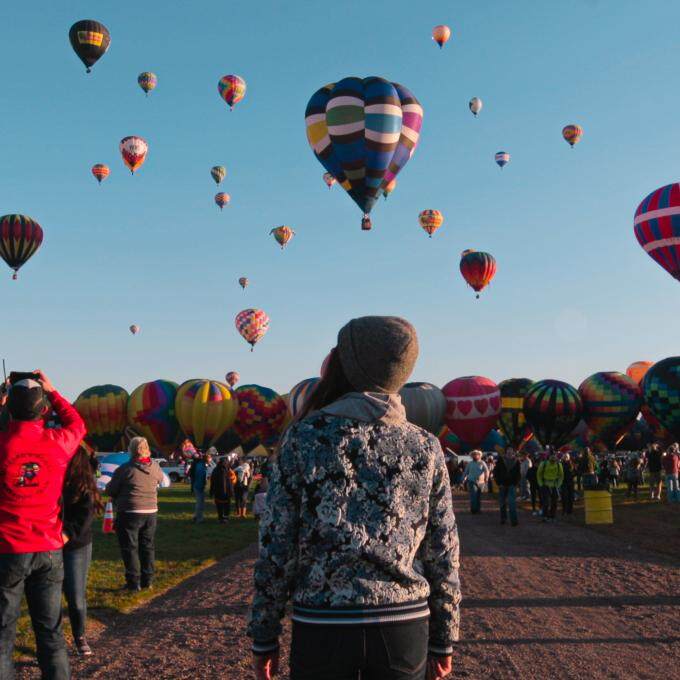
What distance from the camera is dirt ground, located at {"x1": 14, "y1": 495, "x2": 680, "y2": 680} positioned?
572cm

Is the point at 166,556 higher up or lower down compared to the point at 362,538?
lower down

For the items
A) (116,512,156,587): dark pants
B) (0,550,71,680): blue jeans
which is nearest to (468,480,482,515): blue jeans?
(116,512,156,587): dark pants

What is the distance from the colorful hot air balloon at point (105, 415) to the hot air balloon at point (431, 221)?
22.9 meters

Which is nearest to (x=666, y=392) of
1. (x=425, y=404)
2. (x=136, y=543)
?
(x=425, y=404)

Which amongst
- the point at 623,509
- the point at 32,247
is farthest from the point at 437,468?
the point at 32,247

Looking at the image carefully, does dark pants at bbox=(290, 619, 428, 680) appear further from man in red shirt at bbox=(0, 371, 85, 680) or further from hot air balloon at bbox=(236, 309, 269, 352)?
hot air balloon at bbox=(236, 309, 269, 352)

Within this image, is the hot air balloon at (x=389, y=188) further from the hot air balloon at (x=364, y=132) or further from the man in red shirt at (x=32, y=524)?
the man in red shirt at (x=32, y=524)

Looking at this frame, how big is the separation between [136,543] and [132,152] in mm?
37572

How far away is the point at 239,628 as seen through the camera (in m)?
6.99

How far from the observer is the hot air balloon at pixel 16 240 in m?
38.7

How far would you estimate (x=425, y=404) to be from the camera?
38.9 m

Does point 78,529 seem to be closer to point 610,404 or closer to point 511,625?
point 511,625

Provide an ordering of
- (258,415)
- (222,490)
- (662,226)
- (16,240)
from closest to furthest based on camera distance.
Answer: (222,490), (662,226), (16,240), (258,415)

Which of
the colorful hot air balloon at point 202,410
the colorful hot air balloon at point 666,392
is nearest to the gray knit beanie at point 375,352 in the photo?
the colorful hot air balloon at point 666,392
